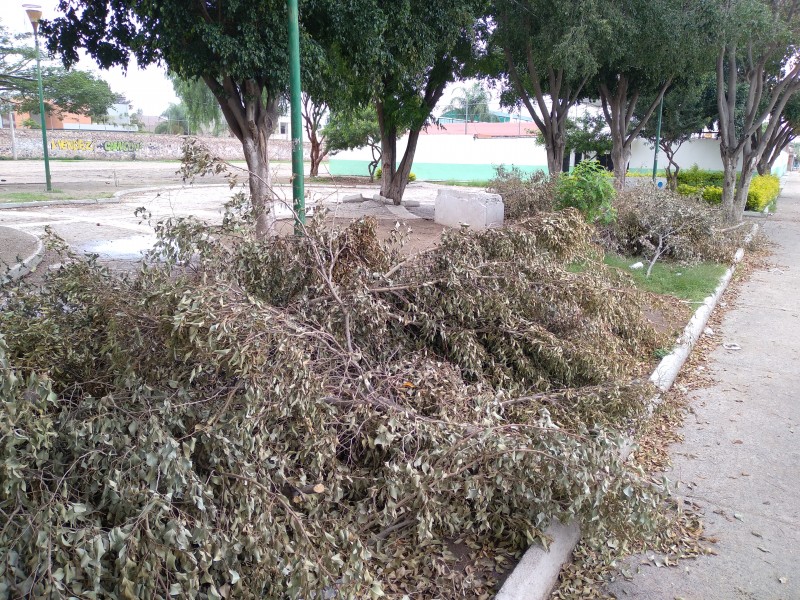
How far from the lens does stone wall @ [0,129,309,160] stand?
4588 centimetres

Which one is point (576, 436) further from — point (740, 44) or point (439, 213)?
point (740, 44)

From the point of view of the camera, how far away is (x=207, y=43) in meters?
8.95

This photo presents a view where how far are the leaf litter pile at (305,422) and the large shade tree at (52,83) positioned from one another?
1168 inches

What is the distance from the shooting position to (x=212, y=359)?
318 cm

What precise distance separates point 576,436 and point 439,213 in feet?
45.4

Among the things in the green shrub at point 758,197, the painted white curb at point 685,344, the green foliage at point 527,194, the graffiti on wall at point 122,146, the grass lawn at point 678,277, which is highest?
the graffiti on wall at point 122,146

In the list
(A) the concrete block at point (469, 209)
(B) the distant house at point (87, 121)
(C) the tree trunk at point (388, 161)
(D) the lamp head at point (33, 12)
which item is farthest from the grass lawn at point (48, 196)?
(B) the distant house at point (87, 121)

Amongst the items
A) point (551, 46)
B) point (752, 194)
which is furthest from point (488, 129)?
point (551, 46)

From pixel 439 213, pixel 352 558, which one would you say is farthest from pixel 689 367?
pixel 439 213

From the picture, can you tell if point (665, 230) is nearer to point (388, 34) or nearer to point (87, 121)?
point (388, 34)

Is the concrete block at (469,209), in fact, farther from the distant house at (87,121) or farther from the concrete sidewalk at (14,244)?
the distant house at (87,121)

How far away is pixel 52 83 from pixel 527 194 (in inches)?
1048

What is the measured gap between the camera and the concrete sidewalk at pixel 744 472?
3391 mm

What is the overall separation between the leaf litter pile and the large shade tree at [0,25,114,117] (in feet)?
97.4
